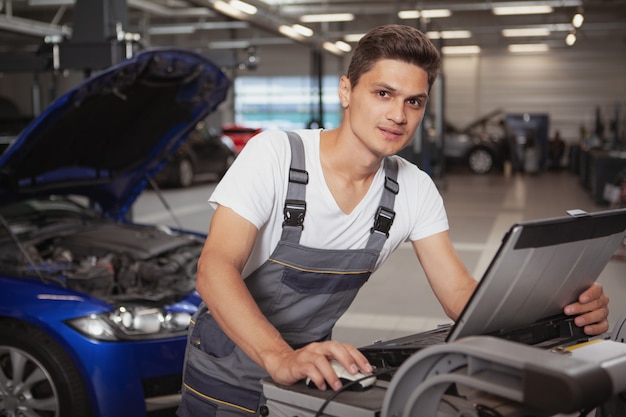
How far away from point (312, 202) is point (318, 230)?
0.07 metres

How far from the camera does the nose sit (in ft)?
5.77

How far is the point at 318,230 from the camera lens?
192cm

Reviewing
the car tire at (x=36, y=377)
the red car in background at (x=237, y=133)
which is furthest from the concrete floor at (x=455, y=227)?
the red car in background at (x=237, y=133)

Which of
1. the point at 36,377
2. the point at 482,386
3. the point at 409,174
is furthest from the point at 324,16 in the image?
the point at 482,386

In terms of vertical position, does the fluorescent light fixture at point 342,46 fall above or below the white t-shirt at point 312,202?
above

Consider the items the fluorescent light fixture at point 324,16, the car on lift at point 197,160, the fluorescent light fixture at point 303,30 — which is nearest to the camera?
the car on lift at point 197,160

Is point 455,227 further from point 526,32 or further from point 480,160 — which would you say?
point 526,32

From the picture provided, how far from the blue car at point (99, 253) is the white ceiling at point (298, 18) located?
8.84 m

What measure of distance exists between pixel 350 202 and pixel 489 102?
22.6 meters

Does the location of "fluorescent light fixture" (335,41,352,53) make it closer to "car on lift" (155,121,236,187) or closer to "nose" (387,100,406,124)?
"car on lift" (155,121,236,187)

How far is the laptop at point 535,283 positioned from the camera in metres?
1.35

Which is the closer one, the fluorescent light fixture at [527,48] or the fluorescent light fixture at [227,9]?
Result: the fluorescent light fixture at [227,9]

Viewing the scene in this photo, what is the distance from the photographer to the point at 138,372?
122 inches

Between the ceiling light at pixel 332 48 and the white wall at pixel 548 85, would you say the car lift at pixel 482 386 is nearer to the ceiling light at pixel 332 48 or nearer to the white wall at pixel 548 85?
the ceiling light at pixel 332 48
